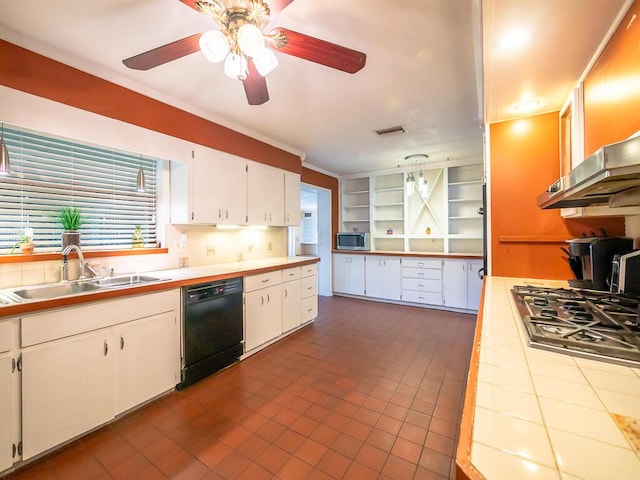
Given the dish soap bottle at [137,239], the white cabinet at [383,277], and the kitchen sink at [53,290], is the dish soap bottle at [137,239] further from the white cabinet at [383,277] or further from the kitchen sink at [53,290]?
the white cabinet at [383,277]

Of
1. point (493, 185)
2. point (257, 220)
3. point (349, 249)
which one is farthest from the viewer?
point (349, 249)

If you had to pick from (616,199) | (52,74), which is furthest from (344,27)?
(52,74)

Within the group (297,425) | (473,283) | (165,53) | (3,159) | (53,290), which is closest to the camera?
(165,53)

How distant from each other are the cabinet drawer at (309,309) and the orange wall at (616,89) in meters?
2.96

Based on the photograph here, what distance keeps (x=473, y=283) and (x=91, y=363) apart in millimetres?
4455

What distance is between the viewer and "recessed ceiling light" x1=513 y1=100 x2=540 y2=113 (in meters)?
1.99

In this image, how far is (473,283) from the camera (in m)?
4.17

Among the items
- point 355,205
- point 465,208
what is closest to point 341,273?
point 355,205

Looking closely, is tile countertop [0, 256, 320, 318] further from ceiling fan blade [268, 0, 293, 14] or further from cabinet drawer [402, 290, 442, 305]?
cabinet drawer [402, 290, 442, 305]

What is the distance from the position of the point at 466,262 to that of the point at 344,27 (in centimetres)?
367

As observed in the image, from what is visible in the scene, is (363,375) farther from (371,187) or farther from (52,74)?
(371,187)

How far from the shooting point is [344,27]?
1.65 metres

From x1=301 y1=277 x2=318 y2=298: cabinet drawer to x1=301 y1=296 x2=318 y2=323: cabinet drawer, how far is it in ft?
0.22

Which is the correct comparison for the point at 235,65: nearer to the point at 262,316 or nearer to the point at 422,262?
the point at 262,316
